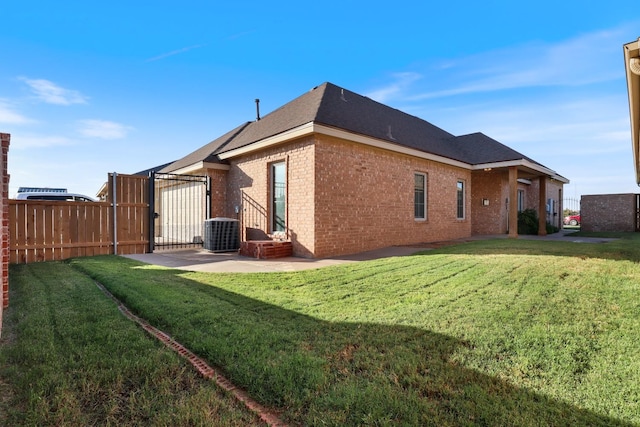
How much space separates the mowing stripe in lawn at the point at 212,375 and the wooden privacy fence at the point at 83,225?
21.2ft

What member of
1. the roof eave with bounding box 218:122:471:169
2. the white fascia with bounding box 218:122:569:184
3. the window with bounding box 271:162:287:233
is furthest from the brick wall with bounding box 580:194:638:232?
the window with bounding box 271:162:287:233


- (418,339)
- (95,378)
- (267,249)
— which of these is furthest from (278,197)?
(95,378)

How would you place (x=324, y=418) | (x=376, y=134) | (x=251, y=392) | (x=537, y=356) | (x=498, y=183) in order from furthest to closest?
(x=498, y=183), (x=376, y=134), (x=537, y=356), (x=251, y=392), (x=324, y=418)

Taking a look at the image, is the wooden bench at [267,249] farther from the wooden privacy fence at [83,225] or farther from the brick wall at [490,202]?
the brick wall at [490,202]

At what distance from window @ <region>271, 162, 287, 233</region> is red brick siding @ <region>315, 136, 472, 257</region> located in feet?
5.01

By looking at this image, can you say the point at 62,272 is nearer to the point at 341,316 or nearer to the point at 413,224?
the point at 341,316

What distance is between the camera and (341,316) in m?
3.61

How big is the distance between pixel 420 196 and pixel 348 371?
10645 mm

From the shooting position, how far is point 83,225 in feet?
28.3

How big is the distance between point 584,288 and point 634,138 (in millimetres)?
6167

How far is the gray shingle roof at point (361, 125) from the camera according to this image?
9328 mm

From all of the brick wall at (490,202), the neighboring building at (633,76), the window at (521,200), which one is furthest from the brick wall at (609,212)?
the neighboring building at (633,76)

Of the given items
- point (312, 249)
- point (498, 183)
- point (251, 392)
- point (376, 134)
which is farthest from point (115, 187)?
point (498, 183)

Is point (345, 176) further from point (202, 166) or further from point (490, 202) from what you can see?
point (490, 202)
